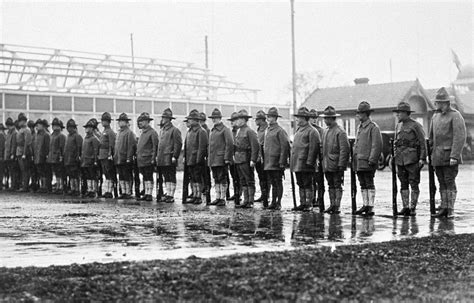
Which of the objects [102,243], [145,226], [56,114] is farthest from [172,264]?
[56,114]

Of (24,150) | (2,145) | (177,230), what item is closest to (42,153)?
(24,150)

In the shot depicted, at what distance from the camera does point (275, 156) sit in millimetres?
14422

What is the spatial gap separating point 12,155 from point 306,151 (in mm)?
11460

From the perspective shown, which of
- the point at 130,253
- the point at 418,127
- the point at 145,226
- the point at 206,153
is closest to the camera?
the point at 130,253

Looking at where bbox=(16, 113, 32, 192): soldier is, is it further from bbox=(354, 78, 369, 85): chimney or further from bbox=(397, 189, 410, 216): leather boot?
bbox=(354, 78, 369, 85): chimney

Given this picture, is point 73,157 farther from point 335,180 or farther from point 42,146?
point 335,180

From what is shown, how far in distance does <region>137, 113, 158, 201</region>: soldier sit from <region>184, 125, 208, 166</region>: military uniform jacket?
3.67ft

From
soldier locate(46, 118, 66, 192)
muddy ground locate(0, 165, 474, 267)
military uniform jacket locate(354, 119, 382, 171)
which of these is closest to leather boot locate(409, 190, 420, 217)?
muddy ground locate(0, 165, 474, 267)

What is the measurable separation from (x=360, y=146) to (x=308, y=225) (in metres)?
2.61

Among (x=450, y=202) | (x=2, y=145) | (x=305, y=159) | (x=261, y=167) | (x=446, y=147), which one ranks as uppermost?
(x=2, y=145)

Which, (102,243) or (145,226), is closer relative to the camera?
(102,243)

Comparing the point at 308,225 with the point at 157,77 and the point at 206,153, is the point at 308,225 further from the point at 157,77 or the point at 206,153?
the point at 157,77

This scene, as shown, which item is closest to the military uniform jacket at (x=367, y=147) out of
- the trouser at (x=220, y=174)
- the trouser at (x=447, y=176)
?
the trouser at (x=447, y=176)

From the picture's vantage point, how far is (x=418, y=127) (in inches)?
487
